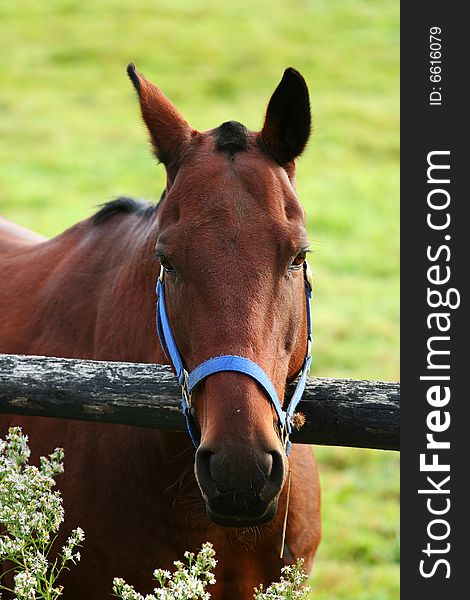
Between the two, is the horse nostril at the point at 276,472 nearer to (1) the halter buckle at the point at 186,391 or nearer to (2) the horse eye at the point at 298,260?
(1) the halter buckle at the point at 186,391

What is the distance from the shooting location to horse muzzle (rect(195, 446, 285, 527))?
248 centimetres

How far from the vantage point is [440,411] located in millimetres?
3131

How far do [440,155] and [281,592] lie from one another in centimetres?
184

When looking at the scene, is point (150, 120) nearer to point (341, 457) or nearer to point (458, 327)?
point (458, 327)

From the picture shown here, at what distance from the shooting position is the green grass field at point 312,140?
7559mm

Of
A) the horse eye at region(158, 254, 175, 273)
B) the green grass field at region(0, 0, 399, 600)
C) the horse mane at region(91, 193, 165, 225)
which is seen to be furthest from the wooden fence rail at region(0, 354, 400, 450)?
the green grass field at region(0, 0, 399, 600)

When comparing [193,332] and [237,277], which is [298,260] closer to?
[237,277]

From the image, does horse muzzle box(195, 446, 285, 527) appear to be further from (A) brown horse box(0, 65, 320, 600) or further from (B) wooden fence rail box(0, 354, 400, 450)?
(B) wooden fence rail box(0, 354, 400, 450)

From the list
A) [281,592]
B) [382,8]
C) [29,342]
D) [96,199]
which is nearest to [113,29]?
[382,8]

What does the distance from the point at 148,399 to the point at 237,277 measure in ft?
1.77

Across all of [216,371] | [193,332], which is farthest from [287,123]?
[216,371]

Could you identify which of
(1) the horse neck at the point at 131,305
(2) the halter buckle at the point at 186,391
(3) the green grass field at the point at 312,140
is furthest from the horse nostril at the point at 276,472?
(3) the green grass field at the point at 312,140

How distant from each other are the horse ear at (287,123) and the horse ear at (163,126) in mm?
280

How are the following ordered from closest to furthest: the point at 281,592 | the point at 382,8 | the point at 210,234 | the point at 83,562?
the point at 281,592 → the point at 210,234 → the point at 83,562 → the point at 382,8
